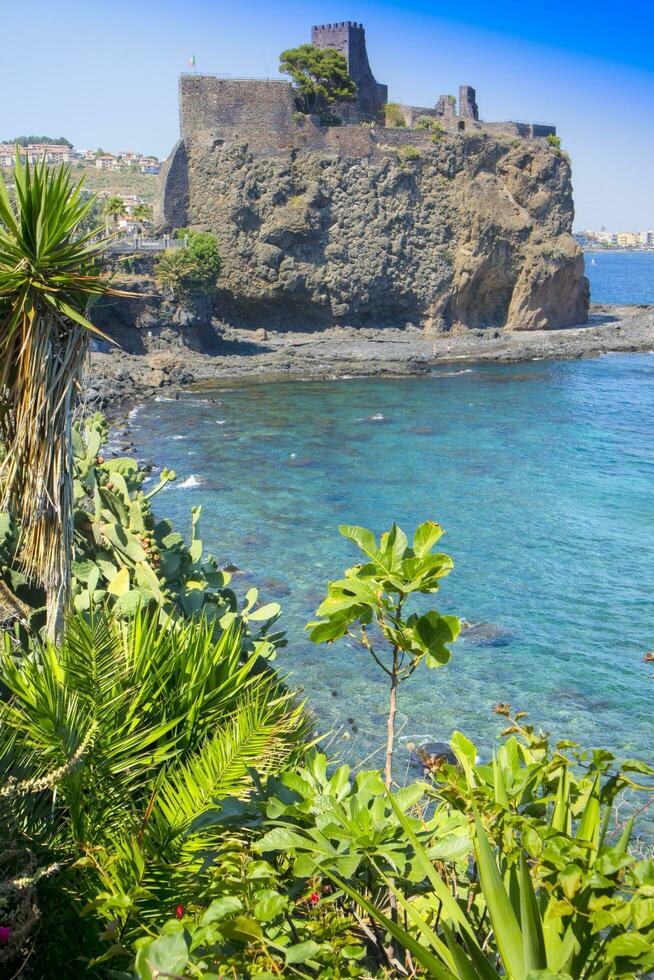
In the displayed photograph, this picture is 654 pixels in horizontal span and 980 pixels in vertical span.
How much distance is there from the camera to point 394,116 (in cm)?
5653

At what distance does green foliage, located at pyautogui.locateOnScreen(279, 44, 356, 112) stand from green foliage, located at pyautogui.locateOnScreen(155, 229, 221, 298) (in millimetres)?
12341

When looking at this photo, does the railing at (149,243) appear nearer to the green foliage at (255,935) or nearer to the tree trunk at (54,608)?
the tree trunk at (54,608)

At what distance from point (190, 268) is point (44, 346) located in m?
42.3

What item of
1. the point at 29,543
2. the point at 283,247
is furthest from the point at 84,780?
the point at 283,247

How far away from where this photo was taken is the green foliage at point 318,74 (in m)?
51.8

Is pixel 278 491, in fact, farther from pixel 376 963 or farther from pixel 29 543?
pixel 376 963

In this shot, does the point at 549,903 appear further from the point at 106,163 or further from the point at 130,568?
the point at 106,163

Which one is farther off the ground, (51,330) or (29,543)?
(51,330)

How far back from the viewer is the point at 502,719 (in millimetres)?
11953

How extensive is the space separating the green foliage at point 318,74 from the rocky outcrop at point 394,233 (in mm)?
4131

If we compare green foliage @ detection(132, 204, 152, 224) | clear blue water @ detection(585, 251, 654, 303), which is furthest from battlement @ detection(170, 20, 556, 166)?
clear blue water @ detection(585, 251, 654, 303)

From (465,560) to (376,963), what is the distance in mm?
15252

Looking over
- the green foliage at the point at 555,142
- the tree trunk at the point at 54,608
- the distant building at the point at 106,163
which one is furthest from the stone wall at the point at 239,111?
the distant building at the point at 106,163

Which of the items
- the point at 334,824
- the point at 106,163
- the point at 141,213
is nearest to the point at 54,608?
the point at 334,824
